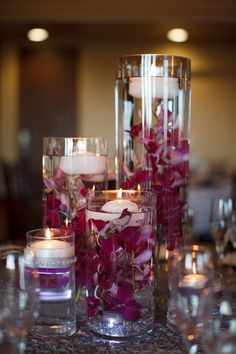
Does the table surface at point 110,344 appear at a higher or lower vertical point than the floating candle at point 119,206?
lower

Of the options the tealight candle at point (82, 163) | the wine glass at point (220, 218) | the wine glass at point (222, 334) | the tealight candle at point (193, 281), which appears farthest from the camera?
the wine glass at point (220, 218)

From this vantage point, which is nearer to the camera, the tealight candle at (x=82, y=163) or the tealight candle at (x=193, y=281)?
the tealight candle at (x=193, y=281)

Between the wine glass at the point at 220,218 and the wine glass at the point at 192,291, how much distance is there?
0.57 metres

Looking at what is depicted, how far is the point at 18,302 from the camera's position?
30.0 inches

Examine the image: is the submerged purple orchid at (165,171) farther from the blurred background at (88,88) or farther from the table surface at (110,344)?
the blurred background at (88,88)

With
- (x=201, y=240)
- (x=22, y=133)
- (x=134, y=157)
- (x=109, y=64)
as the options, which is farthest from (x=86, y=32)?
(x=134, y=157)

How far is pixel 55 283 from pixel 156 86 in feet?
1.38

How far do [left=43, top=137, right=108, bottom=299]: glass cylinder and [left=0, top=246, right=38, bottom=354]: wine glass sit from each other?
16cm

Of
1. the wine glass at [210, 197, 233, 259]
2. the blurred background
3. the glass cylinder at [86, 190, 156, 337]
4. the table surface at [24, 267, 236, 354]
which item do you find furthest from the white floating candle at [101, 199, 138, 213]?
the blurred background

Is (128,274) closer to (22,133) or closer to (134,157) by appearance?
(134,157)

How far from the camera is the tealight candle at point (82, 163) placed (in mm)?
1009

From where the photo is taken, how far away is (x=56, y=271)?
0.90 metres

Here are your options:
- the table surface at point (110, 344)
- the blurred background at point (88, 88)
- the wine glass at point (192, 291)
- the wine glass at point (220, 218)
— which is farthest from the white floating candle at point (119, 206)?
the blurred background at point (88, 88)

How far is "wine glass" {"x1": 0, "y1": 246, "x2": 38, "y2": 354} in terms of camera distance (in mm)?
745
